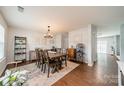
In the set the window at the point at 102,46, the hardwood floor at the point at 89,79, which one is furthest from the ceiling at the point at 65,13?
the window at the point at 102,46

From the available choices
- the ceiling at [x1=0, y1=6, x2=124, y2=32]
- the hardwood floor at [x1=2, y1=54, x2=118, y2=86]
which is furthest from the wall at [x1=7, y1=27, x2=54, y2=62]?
the hardwood floor at [x1=2, y1=54, x2=118, y2=86]

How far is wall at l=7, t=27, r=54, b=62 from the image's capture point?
5.42 meters

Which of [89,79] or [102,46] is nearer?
[89,79]

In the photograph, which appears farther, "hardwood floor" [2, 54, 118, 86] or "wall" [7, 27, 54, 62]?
"wall" [7, 27, 54, 62]

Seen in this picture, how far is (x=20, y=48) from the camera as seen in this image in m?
5.92

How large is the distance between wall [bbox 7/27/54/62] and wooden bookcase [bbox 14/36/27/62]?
0.24 metres

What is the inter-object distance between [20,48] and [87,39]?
487 cm

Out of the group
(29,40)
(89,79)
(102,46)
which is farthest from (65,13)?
(102,46)

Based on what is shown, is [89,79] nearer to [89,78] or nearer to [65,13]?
[89,78]

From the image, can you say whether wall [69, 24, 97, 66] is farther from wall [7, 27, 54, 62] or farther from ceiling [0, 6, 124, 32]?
wall [7, 27, 54, 62]
